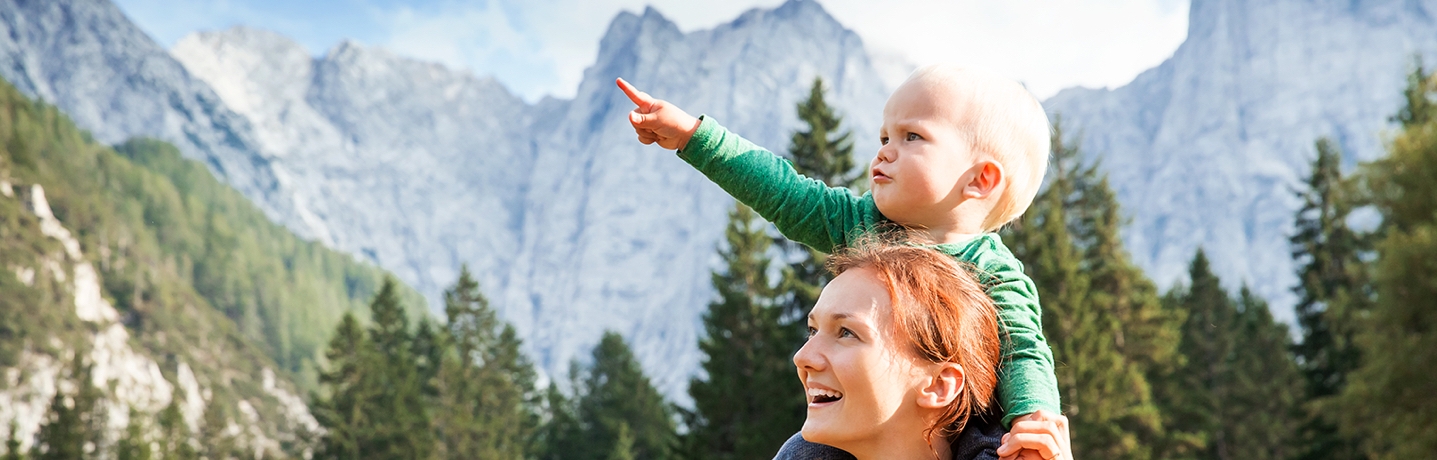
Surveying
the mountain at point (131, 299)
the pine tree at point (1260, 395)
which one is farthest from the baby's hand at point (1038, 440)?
the mountain at point (131, 299)

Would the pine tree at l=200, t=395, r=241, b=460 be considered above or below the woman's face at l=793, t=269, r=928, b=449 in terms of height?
above

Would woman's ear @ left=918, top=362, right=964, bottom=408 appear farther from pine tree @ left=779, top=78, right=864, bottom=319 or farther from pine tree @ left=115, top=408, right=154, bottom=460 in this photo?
pine tree @ left=115, top=408, right=154, bottom=460

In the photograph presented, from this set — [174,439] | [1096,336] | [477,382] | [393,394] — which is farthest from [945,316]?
[174,439]

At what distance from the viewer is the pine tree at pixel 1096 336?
Result: 2506 centimetres

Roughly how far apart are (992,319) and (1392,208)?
785 inches

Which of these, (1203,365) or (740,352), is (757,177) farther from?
(1203,365)

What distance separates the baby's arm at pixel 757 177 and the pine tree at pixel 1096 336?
19240 mm

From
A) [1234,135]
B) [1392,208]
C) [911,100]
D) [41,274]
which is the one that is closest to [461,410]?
[1392,208]

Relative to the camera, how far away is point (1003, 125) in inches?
111

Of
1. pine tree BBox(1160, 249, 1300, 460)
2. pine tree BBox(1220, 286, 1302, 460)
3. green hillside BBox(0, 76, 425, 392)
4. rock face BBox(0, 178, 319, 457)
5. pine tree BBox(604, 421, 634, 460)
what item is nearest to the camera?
pine tree BBox(1160, 249, 1300, 460)

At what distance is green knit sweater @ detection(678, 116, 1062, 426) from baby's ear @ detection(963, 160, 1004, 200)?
124 millimetres

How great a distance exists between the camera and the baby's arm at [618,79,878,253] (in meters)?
2.95

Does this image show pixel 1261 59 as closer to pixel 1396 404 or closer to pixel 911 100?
pixel 1396 404

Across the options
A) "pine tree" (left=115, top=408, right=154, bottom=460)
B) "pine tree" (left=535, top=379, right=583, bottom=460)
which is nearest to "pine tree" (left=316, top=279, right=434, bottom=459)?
"pine tree" (left=535, top=379, right=583, bottom=460)
